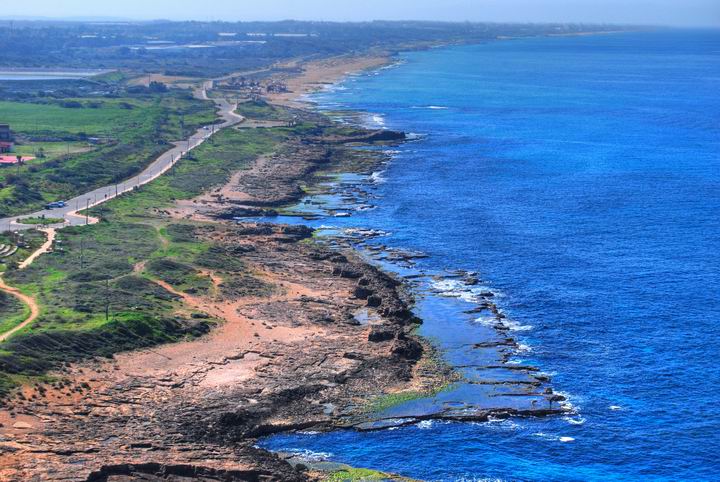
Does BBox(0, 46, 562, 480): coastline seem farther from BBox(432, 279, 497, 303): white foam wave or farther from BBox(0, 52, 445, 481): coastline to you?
BBox(432, 279, 497, 303): white foam wave

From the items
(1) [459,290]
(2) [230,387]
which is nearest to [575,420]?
(2) [230,387]

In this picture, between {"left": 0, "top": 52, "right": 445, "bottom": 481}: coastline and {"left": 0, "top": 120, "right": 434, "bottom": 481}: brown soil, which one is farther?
{"left": 0, "top": 52, "right": 445, "bottom": 481}: coastline

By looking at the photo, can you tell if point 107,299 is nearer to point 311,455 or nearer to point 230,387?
point 230,387

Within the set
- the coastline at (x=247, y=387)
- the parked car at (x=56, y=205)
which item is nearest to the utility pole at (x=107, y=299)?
the coastline at (x=247, y=387)

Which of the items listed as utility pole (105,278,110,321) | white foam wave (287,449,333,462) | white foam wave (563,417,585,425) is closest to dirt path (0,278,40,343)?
utility pole (105,278,110,321)

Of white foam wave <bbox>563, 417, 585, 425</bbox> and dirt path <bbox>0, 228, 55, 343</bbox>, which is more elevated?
dirt path <bbox>0, 228, 55, 343</bbox>

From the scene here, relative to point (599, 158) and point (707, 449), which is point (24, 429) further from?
point (599, 158)
